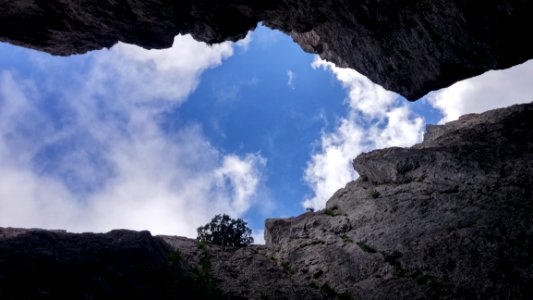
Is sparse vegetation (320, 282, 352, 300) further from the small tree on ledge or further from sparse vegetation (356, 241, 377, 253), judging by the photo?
the small tree on ledge

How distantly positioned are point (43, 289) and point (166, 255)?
853cm

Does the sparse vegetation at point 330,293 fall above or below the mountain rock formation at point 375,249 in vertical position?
below

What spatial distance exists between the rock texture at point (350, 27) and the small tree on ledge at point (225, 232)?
1735 centimetres

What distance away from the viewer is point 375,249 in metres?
23.3

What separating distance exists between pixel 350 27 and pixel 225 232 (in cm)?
2195

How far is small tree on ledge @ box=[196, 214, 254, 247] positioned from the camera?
35.1 metres

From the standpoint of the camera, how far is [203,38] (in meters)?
36.5

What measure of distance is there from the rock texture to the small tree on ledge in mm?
17350

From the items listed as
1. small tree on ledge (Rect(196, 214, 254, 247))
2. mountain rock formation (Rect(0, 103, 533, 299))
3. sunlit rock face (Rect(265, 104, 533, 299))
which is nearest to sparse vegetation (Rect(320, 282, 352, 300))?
mountain rock formation (Rect(0, 103, 533, 299))

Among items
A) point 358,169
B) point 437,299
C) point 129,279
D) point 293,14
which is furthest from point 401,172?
point 129,279

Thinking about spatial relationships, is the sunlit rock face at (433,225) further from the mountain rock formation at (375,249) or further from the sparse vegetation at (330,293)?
the sparse vegetation at (330,293)

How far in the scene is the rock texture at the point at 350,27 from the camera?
28484 mm

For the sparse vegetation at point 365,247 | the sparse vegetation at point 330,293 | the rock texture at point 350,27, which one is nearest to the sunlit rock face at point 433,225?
the sparse vegetation at point 365,247

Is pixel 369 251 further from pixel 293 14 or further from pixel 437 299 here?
pixel 293 14
